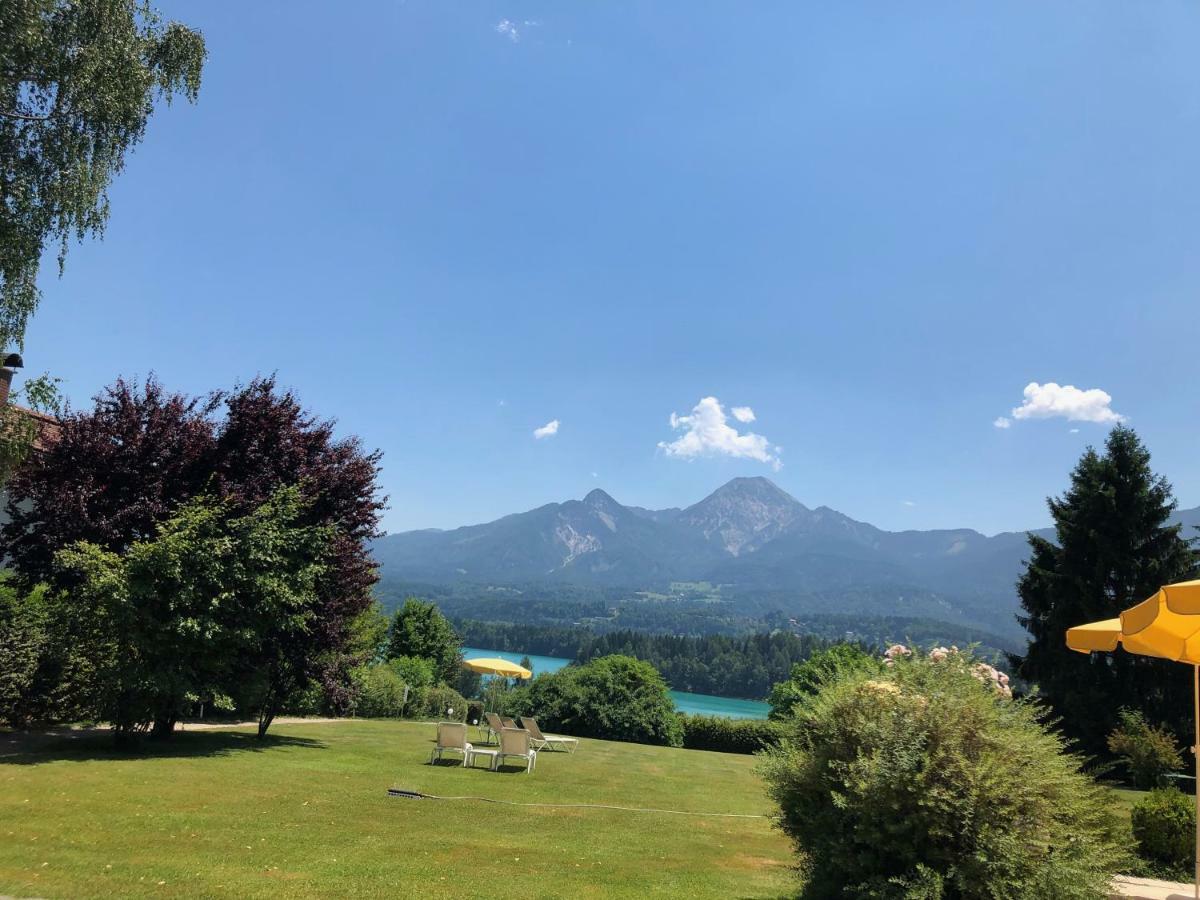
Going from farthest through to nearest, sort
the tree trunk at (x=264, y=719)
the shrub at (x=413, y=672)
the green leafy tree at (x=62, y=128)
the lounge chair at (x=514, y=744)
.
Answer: the shrub at (x=413, y=672), the tree trunk at (x=264, y=719), the lounge chair at (x=514, y=744), the green leafy tree at (x=62, y=128)

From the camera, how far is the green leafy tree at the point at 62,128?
34.0 feet

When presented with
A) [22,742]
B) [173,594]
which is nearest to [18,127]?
[173,594]

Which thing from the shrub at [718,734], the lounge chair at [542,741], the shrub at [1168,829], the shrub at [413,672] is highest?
the shrub at [1168,829]

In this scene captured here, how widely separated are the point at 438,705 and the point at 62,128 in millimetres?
24464

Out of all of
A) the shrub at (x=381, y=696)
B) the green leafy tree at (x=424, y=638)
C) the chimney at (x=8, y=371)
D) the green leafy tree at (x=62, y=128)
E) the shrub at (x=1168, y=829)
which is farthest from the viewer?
the green leafy tree at (x=424, y=638)

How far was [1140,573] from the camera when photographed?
20953 millimetres

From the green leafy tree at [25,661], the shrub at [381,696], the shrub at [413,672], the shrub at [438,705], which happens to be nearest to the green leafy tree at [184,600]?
the green leafy tree at [25,661]

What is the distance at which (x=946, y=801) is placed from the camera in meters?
4.69

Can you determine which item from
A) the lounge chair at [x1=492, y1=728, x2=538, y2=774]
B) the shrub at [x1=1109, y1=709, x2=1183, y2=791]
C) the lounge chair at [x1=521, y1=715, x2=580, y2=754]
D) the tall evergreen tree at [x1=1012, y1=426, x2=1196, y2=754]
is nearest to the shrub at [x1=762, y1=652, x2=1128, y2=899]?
the lounge chair at [x1=492, y1=728, x2=538, y2=774]

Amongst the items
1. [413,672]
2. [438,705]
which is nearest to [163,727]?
[438,705]

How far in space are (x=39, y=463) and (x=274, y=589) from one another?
526cm

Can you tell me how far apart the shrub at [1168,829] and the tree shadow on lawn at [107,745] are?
13913 mm

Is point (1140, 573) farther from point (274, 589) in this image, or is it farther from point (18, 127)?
point (18, 127)

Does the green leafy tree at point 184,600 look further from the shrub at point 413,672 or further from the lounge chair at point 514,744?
the shrub at point 413,672
